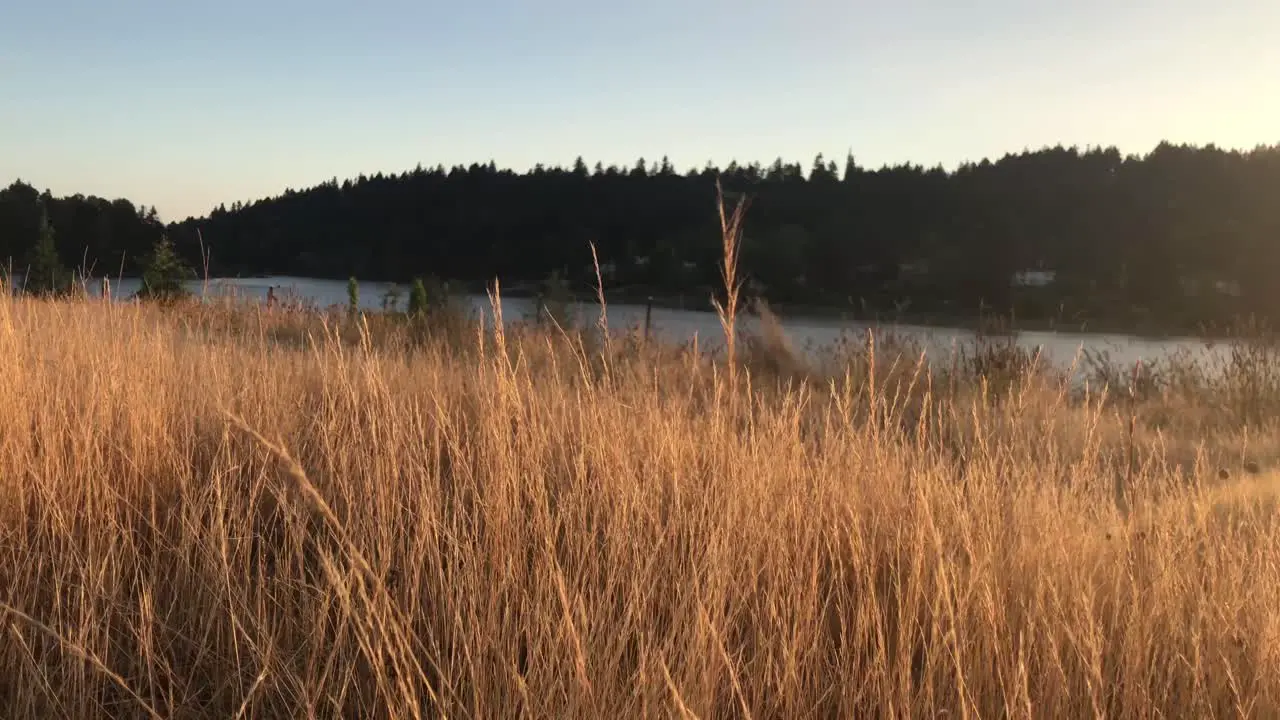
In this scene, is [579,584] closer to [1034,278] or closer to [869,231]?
[1034,278]

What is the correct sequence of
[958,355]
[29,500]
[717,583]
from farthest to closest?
[958,355]
[29,500]
[717,583]

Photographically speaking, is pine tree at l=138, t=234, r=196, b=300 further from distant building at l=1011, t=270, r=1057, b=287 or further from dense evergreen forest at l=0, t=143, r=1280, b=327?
distant building at l=1011, t=270, r=1057, b=287

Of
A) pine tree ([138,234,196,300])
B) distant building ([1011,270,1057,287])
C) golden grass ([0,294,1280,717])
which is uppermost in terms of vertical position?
distant building ([1011,270,1057,287])

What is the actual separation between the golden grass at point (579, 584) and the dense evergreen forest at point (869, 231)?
14.4m

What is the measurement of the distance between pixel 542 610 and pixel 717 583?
0.43 meters

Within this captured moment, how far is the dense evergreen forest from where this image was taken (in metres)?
31.9

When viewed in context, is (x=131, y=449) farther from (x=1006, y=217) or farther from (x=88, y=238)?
(x=1006, y=217)

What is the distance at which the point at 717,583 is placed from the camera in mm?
1855

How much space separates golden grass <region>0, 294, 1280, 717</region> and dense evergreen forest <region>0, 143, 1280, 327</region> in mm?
14397

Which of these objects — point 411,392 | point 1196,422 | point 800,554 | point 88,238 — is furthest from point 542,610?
point 88,238

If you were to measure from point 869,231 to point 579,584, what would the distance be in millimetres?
49800

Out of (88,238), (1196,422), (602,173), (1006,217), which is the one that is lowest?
(1196,422)

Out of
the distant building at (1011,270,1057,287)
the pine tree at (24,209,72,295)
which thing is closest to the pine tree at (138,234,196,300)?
the pine tree at (24,209,72,295)

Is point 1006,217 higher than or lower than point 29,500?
higher
